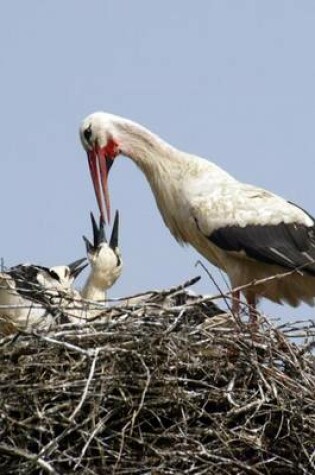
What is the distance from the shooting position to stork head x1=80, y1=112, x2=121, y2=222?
1148 centimetres

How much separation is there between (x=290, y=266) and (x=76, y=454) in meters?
2.53

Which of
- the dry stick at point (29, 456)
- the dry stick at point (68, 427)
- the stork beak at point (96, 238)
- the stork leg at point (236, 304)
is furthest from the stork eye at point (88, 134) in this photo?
the dry stick at point (29, 456)

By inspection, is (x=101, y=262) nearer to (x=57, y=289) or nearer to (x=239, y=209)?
(x=239, y=209)

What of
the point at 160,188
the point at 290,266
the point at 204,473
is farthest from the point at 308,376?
the point at 160,188

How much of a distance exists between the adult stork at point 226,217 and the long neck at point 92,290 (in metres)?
0.41

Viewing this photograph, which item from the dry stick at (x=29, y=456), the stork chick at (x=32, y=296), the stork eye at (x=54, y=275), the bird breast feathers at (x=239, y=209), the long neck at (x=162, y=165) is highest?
the long neck at (x=162, y=165)

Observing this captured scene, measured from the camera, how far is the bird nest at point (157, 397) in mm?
8812

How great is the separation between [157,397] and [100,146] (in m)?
2.68

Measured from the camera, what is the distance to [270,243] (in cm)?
1105

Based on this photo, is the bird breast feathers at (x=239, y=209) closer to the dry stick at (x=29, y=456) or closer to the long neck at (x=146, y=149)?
the long neck at (x=146, y=149)

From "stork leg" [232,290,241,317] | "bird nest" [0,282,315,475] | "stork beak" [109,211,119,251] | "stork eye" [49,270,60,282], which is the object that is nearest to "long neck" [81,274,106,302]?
"stork beak" [109,211,119,251]

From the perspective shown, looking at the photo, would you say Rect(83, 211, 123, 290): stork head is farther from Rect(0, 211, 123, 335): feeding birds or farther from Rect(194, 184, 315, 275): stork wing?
Rect(194, 184, 315, 275): stork wing

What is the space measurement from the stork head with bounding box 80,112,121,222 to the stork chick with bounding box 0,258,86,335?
0.47 metres

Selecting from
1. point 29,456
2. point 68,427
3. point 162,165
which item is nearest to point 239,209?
point 162,165
